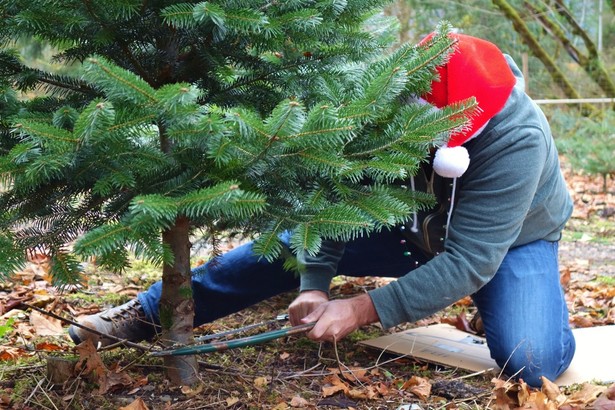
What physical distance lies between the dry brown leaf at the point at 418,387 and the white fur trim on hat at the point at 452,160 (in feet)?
2.12

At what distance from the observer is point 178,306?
6.51ft

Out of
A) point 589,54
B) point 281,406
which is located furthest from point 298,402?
point 589,54

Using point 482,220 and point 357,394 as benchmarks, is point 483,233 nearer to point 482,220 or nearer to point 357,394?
point 482,220

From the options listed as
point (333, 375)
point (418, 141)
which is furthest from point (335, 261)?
point (418, 141)

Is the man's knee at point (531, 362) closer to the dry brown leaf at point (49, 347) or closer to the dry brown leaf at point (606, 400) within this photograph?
the dry brown leaf at point (606, 400)

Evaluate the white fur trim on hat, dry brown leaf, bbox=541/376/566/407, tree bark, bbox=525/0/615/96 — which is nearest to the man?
the white fur trim on hat

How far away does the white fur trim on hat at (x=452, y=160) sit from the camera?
2.06 metres

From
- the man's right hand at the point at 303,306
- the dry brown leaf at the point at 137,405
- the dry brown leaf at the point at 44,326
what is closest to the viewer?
the dry brown leaf at the point at 137,405

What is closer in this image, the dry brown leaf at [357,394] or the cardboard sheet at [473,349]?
the dry brown leaf at [357,394]

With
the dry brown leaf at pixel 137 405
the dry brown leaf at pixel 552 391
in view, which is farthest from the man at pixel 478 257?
the dry brown leaf at pixel 137 405

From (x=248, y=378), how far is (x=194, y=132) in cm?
96

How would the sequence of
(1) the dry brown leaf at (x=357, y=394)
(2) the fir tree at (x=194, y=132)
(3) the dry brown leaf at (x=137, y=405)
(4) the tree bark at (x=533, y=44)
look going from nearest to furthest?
(2) the fir tree at (x=194, y=132) → (3) the dry brown leaf at (x=137, y=405) → (1) the dry brown leaf at (x=357, y=394) → (4) the tree bark at (x=533, y=44)

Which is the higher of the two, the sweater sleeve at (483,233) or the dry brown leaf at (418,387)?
the sweater sleeve at (483,233)

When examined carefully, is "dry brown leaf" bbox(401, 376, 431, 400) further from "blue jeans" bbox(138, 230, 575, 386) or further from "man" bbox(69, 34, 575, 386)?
"blue jeans" bbox(138, 230, 575, 386)
